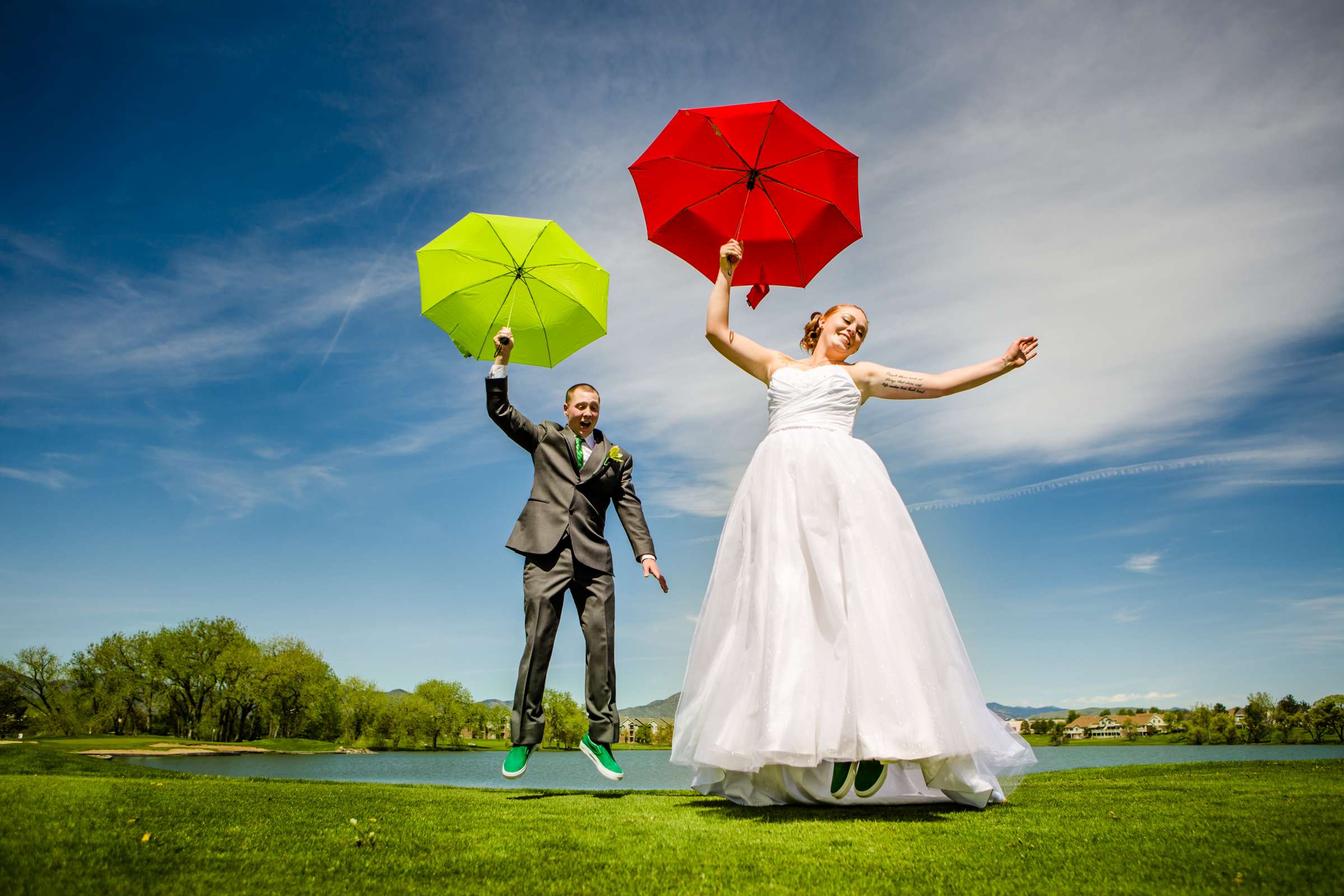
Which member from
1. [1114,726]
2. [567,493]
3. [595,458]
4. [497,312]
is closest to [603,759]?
[567,493]

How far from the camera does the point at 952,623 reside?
5105mm

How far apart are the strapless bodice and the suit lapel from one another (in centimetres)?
181

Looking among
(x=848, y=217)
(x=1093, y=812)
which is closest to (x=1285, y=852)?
(x=1093, y=812)

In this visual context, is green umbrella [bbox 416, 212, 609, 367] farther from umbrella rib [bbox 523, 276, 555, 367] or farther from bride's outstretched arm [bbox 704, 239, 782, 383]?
bride's outstretched arm [bbox 704, 239, 782, 383]

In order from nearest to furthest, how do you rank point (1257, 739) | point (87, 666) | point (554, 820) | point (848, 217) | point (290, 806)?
point (554, 820) → point (290, 806) → point (848, 217) → point (1257, 739) → point (87, 666)

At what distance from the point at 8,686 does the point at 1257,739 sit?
97.9 meters

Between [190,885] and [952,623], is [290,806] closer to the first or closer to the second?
[190,885]

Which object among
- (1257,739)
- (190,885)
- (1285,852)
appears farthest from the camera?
(1257,739)

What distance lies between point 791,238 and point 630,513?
2.97m

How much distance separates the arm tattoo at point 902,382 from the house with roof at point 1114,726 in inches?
4659

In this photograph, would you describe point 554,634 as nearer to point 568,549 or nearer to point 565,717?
point 568,549

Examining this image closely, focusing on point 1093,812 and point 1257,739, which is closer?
point 1093,812

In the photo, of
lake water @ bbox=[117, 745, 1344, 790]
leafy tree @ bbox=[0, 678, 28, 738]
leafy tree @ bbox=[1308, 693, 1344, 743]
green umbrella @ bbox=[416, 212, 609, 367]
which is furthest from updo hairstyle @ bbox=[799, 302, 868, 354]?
leafy tree @ bbox=[0, 678, 28, 738]

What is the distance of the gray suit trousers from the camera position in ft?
20.9
